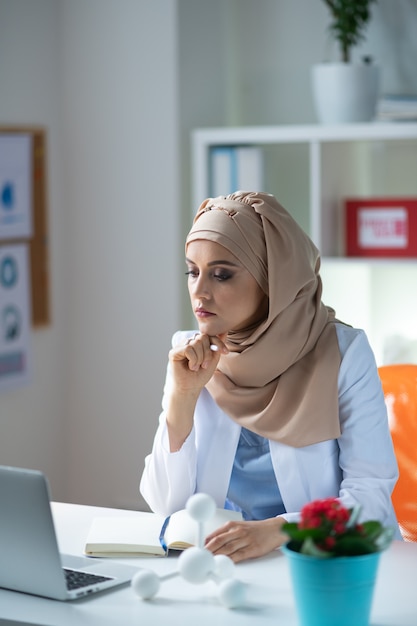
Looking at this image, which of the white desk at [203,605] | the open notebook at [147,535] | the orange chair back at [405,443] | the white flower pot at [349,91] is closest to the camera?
the white desk at [203,605]

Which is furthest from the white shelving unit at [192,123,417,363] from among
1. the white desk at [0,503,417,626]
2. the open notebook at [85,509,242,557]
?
the white desk at [0,503,417,626]

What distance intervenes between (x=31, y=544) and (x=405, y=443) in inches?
39.5

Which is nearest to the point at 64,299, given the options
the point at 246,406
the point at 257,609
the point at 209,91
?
the point at 209,91

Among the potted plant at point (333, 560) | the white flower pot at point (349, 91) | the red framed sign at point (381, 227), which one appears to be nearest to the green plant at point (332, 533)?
the potted plant at point (333, 560)

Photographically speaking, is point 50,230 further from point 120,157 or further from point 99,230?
point 120,157

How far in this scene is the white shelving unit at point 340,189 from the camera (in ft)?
11.7

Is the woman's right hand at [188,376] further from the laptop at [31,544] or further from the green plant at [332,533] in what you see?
the green plant at [332,533]

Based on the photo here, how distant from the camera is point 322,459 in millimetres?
2070

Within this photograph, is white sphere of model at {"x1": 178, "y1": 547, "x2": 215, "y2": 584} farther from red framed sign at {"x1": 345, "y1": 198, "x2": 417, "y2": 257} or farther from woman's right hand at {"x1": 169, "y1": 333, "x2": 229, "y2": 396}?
red framed sign at {"x1": 345, "y1": 198, "x2": 417, "y2": 257}

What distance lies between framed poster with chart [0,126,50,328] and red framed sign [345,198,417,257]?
3.86 ft

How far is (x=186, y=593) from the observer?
1599mm

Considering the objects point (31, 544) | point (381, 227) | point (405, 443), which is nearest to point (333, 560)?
point (31, 544)

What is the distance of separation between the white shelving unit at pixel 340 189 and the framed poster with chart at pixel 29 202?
0.61 meters

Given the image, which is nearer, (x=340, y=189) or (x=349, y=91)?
(x=349, y=91)
